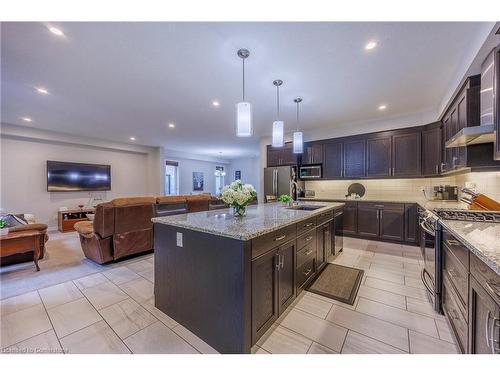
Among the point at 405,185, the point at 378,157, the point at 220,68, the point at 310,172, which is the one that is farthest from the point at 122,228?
the point at 405,185

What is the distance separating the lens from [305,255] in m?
2.21

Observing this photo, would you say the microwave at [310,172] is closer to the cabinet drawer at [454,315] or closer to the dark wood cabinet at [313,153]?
the dark wood cabinet at [313,153]

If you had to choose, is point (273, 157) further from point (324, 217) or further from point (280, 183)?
point (324, 217)

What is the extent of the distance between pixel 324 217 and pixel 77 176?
6.94 m

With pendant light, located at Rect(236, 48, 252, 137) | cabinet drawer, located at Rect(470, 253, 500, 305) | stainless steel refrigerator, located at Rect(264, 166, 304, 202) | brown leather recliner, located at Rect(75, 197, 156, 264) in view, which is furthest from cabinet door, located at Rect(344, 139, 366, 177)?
brown leather recliner, located at Rect(75, 197, 156, 264)

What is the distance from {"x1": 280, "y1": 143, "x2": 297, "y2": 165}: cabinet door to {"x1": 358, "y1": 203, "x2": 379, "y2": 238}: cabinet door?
6.39 feet

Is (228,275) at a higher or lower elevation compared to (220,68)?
lower

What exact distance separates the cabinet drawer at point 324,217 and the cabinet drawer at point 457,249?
1.15 metres

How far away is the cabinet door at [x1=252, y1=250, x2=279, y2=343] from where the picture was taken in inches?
57.2
